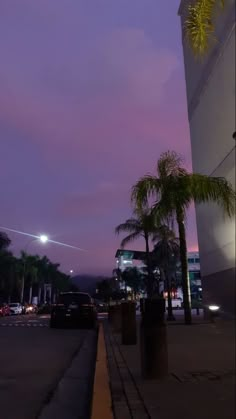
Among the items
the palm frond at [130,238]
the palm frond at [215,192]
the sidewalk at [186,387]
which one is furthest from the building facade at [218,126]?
the palm frond at [130,238]

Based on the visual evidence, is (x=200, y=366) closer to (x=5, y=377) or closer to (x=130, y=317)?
(x=5, y=377)

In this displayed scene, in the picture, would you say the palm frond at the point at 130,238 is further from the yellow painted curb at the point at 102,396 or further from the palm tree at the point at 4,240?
the palm tree at the point at 4,240

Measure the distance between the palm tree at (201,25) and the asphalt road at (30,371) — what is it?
436 cm

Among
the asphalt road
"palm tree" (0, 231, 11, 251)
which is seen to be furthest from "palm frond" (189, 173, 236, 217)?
"palm tree" (0, 231, 11, 251)

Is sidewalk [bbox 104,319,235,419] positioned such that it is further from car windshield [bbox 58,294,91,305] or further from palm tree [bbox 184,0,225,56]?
car windshield [bbox 58,294,91,305]

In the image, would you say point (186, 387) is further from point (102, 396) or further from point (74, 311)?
point (74, 311)

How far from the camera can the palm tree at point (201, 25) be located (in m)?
3.64

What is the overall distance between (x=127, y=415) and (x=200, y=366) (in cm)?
272

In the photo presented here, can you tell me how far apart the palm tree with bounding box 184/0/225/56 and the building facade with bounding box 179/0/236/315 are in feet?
0.35

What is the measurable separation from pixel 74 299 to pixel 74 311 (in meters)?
0.52

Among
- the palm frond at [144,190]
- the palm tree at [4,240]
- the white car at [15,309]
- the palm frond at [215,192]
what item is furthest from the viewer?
the palm tree at [4,240]

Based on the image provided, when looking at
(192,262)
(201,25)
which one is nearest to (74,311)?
(192,262)

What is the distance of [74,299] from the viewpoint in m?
21.6

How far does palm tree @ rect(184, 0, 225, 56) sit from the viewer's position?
3637 mm
